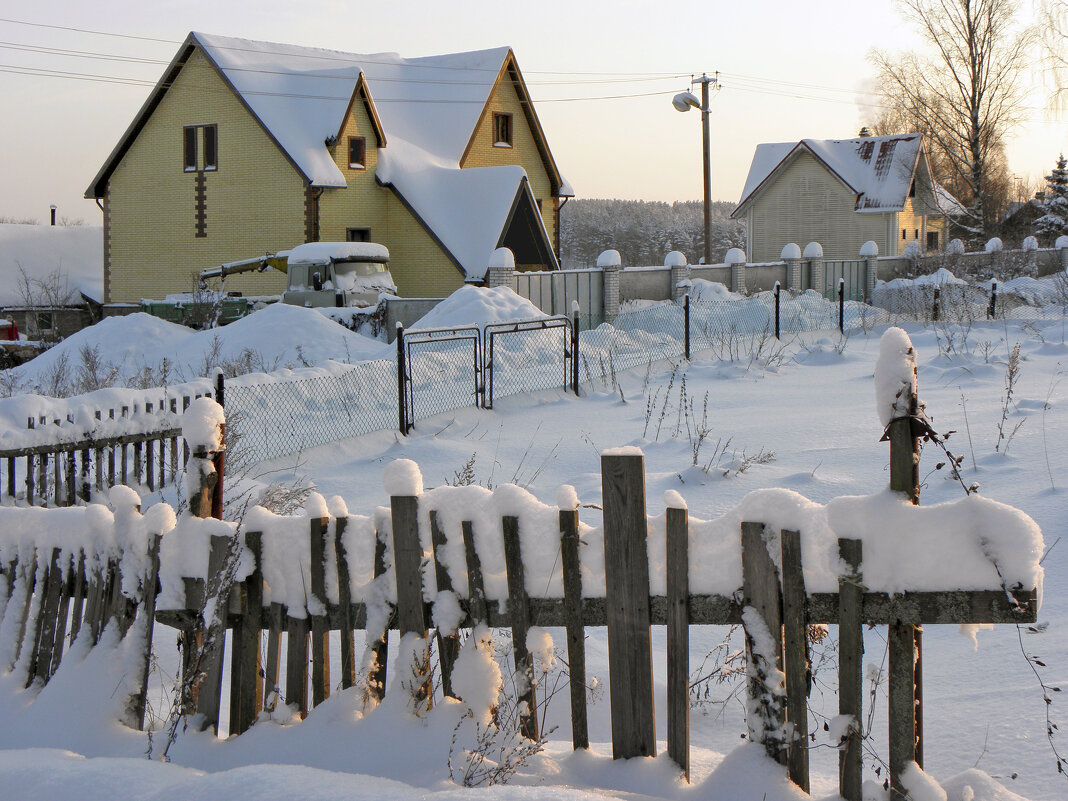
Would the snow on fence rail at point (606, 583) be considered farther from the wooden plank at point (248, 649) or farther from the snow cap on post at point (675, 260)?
the snow cap on post at point (675, 260)

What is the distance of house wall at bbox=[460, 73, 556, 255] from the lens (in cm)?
3431

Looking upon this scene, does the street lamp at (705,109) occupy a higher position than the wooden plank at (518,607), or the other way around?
the street lamp at (705,109)

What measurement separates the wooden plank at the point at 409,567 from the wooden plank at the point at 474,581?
0.18 m

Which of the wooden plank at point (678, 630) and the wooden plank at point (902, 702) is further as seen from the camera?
the wooden plank at point (678, 630)

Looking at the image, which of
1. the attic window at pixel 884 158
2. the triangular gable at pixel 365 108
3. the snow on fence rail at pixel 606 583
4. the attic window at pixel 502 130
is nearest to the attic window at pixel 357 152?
the triangular gable at pixel 365 108

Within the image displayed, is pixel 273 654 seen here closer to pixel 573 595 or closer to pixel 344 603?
pixel 344 603

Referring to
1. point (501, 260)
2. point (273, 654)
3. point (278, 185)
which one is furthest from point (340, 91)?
point (273, 654)

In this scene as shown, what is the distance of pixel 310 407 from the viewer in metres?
12.2

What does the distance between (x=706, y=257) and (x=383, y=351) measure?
19284mm

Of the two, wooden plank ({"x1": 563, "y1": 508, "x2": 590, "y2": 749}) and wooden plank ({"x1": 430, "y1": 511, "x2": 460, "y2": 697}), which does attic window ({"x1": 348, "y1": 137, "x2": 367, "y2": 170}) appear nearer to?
wooden plank ({"x1": 430, "y1": 511, "x2": 460, "y2": 697})

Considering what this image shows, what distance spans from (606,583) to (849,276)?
30.8 m

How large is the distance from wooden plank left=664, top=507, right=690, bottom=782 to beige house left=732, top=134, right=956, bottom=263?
43037mm

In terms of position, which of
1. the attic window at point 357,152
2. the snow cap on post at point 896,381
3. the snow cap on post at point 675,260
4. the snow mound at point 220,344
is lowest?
the snow cap on post at point 896,381

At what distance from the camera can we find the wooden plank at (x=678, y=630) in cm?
302
